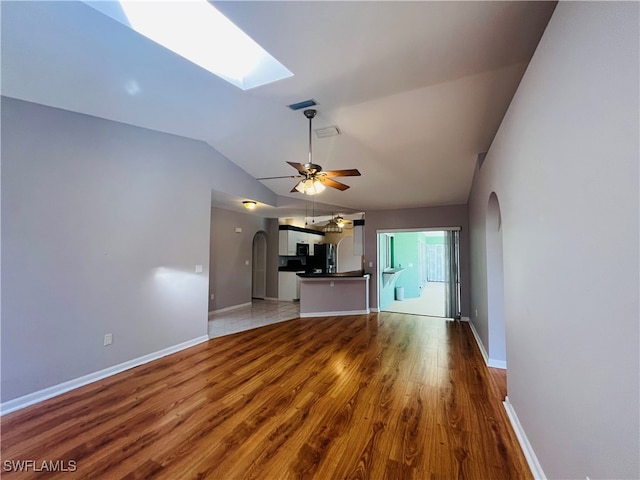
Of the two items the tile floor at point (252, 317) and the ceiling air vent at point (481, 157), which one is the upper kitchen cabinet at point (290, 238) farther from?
the ceiling air vent at point (481, 157)

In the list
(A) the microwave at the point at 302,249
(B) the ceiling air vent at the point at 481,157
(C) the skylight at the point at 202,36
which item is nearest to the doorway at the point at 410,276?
(B) the ceiling air vent at the point at 481,157

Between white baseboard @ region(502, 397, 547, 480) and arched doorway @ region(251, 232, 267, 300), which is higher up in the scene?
arched doorway @ region(251, 232, 267, 300)

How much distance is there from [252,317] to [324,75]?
4961 millimetres

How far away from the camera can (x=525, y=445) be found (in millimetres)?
1825

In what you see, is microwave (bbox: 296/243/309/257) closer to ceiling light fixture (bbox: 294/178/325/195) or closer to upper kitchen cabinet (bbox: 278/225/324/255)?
upper kitchen cabinet (bbox: 278/225/324/255)

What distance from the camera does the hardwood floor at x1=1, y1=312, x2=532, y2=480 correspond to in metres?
1.75

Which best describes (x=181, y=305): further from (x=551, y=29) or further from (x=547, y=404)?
(x=551, y=29)

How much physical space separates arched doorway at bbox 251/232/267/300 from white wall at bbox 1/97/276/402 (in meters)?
3.94

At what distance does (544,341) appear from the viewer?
4.95ft

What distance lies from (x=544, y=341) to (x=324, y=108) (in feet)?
9.28

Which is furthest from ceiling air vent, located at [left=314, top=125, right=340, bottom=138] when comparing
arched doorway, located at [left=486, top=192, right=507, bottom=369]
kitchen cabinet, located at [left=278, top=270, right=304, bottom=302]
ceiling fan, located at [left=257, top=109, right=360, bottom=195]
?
kitchen cabinet, located at [left=278, top=270, right=304, bottom=302]

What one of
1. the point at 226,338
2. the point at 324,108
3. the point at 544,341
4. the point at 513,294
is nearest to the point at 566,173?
the point at 544,341

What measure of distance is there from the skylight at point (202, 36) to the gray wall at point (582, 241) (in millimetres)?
2027

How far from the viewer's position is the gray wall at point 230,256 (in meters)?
6.23
